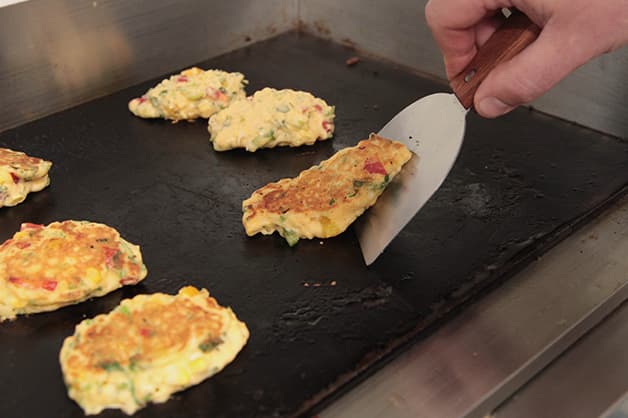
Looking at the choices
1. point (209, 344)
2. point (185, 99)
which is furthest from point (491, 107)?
point (185, 99)

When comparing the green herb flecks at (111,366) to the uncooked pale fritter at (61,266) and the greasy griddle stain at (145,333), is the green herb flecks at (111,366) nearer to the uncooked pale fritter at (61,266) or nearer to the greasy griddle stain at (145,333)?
the greasy griddle stain at (145,333)

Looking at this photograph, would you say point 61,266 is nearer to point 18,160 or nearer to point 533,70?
point 18,160

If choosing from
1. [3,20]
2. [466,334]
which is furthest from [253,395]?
[3,20]

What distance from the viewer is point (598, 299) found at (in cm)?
173

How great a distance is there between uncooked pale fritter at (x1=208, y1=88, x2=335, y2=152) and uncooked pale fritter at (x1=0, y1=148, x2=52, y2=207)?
0.54m

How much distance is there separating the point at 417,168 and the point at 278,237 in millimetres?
415

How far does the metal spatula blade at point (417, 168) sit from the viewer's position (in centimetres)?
175

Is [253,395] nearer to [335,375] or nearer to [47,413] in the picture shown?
[335,375]

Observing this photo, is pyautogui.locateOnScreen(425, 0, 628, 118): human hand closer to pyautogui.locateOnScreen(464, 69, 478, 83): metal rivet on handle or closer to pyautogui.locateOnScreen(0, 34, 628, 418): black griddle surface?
pyautogui.locateOnScreen(464, 69, 478, 83): metal rivet on handle

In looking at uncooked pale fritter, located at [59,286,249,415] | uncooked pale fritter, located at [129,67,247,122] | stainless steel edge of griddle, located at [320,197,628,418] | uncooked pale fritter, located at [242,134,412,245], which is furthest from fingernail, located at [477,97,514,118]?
uncooked pale fritter, located at [129,67,247,122]

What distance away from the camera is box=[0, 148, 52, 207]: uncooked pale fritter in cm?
203

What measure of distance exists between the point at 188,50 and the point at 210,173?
871 millimetres

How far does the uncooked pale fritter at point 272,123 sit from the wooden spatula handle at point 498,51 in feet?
2.34

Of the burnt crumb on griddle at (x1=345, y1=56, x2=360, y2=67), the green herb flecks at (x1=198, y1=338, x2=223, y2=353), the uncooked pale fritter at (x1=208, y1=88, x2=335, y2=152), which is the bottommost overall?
the burnt crumb on griddle at (x1=345, y1=56, x2=360, y2=67)
